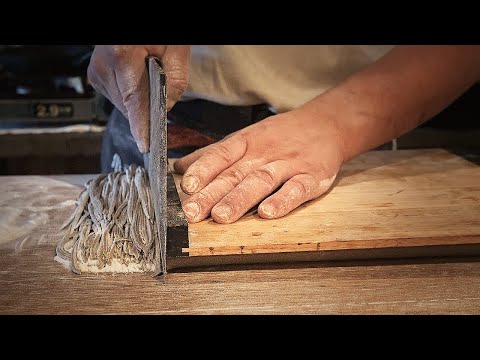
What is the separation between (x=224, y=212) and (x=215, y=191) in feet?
0.25

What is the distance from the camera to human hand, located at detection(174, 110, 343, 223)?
117 cm

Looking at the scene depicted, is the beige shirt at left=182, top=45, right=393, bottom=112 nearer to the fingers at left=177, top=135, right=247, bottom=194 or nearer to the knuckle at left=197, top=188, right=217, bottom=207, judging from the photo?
the fingers at left=177, top=135, right=247, bottom=194

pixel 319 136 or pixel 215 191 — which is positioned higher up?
pixel 319 136

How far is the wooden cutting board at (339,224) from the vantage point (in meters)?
1.05

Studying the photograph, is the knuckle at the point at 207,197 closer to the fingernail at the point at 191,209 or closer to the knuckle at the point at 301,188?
the fingernail at the point at 191,209

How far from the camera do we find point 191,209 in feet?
3.79

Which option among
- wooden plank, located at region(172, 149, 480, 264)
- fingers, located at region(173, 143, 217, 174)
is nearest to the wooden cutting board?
wooden plank, located at region(172, 149, 480, 264)

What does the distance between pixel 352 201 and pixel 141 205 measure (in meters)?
0.43

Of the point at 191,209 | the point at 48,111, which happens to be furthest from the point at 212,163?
the point at 48,111

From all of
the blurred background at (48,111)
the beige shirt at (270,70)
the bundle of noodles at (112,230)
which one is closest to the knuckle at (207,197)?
the bundle of noodles at (112,230)

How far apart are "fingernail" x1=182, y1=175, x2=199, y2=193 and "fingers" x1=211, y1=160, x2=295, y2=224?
0.25 ft

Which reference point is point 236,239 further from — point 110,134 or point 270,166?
point 110,134

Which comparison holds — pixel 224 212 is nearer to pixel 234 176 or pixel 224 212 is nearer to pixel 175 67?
pixel 234 176

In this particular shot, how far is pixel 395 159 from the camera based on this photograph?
170 centimetres
